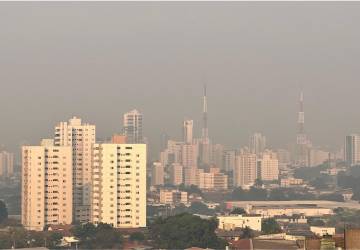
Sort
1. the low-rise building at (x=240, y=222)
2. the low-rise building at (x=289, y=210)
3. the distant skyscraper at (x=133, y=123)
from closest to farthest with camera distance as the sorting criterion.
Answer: the low-rise building at (x=240, y=222), the low-rise building at (x=289, y=210), the distant skyscraper at (x=133, y=123)

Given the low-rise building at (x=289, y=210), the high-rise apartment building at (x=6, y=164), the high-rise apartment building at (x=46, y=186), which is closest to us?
the high-rise apartment building at (x=46, y=186)

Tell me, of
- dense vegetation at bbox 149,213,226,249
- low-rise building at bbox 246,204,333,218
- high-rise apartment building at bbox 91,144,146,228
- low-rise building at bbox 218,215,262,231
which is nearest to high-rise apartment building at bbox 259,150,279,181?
low-rise building at bbox 246,204,333,218

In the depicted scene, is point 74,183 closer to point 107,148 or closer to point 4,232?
point 107,148

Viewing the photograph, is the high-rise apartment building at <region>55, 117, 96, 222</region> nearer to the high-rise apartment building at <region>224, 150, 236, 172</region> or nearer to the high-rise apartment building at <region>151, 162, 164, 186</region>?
the high-rise apartment building at <region>151, 162, 164, 186</region>

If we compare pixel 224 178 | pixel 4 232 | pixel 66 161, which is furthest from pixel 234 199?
pixel 4 232

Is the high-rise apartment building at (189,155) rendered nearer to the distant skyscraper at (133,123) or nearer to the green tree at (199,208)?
the distant skyscraper at (133,123)

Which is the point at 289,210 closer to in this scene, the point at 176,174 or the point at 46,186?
the point at 46,186

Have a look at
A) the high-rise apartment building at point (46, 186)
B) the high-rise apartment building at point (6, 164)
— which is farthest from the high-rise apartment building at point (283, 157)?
the high-rise apartment building at point (46, 186)
